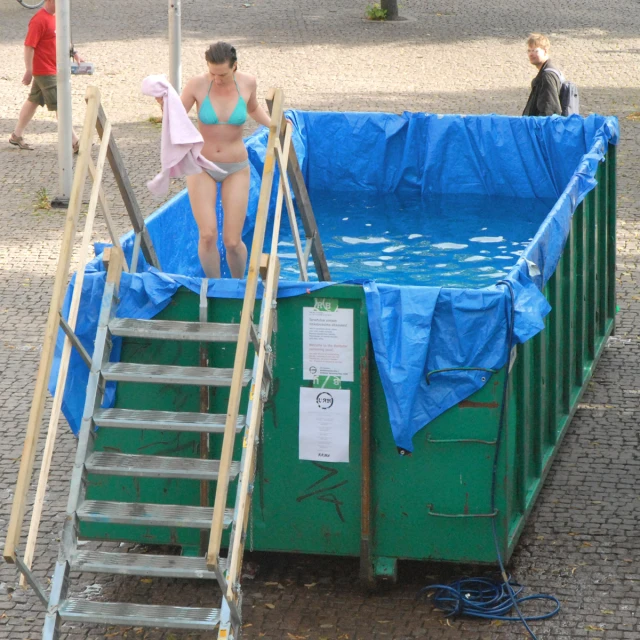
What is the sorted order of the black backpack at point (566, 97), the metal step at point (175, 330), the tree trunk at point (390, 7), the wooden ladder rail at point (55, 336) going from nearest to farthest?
the wooden ladder rail at point (55, 336)
the metal step at point (175, 330)
the black backpack at point (566, 97)
the tree trunk at point (390, 7)

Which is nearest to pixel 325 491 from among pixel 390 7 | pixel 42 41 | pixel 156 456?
pixel 156 456

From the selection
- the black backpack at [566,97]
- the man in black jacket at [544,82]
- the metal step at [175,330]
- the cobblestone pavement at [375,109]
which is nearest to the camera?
the metal step at [175,330]

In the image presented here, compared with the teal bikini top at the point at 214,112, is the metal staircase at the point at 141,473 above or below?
below

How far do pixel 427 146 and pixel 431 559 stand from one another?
661 centimetres

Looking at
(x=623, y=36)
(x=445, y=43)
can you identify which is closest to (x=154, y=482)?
(x=445, y=43)

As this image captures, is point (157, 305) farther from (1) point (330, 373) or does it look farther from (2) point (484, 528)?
(2) point (484, 528)

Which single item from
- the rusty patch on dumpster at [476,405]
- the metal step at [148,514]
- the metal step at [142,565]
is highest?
the rusty patch on dumpster at [476,405]

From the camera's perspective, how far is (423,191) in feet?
39.8

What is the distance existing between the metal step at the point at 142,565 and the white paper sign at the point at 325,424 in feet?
2.82

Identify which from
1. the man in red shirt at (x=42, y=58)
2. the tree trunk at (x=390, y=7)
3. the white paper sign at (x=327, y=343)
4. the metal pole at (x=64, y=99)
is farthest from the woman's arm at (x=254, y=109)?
the tree trunk at (x=390, y=7)

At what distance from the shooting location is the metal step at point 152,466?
5.43 meters

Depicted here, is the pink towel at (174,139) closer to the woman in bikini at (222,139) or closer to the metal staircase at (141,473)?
the woman in bikini at (222,139)

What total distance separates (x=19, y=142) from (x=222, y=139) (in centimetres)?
895

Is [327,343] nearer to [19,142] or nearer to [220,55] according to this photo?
[220,55]
